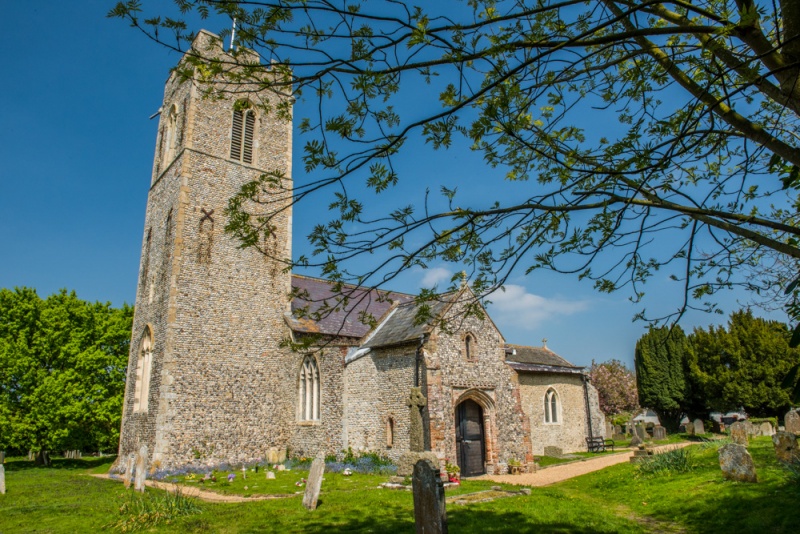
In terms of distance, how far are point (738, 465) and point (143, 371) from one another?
61.3ft

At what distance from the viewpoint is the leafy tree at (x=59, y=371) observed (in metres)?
23.2

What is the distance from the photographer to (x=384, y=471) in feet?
48.6

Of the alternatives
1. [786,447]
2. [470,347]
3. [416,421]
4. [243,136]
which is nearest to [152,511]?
[416,421]

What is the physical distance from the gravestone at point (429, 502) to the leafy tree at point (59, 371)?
23.5 metres

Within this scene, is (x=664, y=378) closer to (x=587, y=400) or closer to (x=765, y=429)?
(x=765, y=429)

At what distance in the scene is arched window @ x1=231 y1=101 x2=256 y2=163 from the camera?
21.0 m

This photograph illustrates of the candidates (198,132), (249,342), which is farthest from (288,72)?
(198,132)

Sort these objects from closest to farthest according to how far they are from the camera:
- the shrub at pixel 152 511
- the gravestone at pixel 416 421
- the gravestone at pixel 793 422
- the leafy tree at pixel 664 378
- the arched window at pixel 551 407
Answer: the shrub at pixel 152 511
the gravestone at pixel 416 421
the gravestone at pixel 793 422
the arched window at pixel 551 407
the leafy tree at pixel 664 378

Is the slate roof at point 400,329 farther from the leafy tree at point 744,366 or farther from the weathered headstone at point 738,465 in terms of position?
the leafy tree at point 744,366

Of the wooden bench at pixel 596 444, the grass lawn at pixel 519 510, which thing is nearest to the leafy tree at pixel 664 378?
the wooden bench at pixel 596 444

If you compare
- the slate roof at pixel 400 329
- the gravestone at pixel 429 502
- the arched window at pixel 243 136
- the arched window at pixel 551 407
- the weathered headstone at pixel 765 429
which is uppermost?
the arched window at pixel 243 136

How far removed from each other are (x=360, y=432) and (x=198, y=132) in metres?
13.2

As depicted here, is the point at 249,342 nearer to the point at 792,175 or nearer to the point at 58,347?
the point at 58,347

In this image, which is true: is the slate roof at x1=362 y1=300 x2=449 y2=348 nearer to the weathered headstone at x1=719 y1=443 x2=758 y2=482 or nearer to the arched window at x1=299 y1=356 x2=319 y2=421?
the arched window at x1=299 y1=356 x2=319 y2=421
